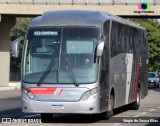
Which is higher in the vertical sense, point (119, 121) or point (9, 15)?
point (9, 15)

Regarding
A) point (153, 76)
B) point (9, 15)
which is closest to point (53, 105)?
point (9, 15)

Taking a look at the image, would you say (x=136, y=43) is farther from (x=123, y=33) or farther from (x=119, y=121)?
(x=119, y=121)

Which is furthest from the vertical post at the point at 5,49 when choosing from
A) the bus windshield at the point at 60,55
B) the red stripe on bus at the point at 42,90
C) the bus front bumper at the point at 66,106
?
the bus front bumper at the point at 66,106

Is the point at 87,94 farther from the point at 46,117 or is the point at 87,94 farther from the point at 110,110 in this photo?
the point at 46,117

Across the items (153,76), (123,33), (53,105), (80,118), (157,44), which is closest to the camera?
(53,105)

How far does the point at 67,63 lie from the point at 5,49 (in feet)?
131

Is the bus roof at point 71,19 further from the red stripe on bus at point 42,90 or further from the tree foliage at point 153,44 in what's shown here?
the tree foliage at point 153,44

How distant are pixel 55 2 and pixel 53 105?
103 ft

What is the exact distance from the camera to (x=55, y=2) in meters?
46.6

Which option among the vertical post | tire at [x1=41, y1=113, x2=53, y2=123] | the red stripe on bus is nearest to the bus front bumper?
the red stripe on bus

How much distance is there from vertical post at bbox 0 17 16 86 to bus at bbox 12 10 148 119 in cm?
3750

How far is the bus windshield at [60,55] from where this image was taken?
15914mm

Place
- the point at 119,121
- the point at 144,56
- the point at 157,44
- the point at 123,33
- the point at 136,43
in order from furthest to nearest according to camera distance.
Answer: the point at 157,44
the point at 144,56
the point at 136,43
the point at 123,33
the point at 119,121

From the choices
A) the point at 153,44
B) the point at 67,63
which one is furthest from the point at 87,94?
the point at 153,44
